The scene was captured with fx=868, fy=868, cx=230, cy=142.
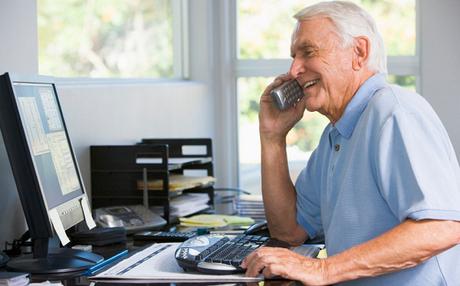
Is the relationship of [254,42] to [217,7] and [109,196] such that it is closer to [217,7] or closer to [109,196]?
[217,7]

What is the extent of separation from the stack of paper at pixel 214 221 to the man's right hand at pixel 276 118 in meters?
0.46

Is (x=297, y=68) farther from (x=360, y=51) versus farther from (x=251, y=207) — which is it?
(x=251, y=207)

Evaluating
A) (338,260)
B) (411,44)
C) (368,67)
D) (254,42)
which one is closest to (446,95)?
(411,44)

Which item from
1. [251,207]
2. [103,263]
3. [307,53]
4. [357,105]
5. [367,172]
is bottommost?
[251,207]

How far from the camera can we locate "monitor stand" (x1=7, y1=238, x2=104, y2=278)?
1931 millimetres

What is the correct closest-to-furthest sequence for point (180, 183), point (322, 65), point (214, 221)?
1. point (322, 65)
2. point (214, 221)
3. point (180, 183)

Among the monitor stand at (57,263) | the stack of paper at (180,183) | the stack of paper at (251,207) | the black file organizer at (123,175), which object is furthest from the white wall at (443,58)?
the monitor stand at (57,263)

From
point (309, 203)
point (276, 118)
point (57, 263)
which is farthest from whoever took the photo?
point (276, 118)

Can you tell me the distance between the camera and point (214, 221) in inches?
115

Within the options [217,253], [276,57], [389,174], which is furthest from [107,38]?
[389,174]

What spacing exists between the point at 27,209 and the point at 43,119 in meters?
0.27

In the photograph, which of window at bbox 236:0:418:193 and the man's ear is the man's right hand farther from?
window at bbox 236:0:418:193

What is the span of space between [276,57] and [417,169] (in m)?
2.45

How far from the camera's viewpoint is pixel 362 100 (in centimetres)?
207
